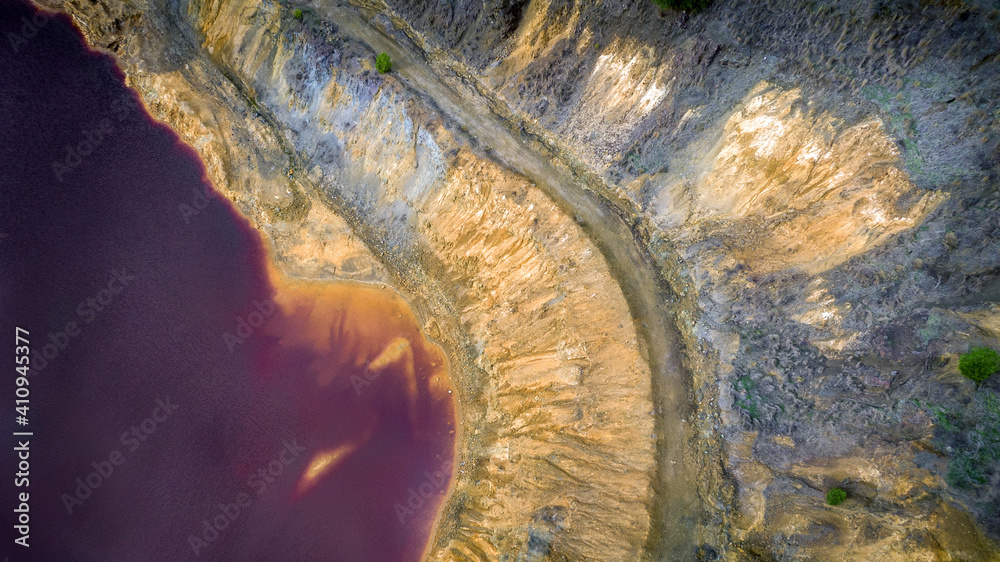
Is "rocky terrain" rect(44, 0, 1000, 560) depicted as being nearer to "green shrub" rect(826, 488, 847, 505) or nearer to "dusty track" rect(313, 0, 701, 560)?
"dusty track" rect(313, 0, 701, 560)

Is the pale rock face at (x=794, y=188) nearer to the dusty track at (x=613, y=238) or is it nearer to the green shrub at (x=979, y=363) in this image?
the dusty track at (x=613, y=238)

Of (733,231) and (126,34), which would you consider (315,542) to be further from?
(126,34)

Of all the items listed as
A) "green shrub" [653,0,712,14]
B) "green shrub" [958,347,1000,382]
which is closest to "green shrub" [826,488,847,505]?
"green shrub" [958,347,1000,382]

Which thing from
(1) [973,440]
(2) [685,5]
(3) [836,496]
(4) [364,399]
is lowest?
(4) [364,399]

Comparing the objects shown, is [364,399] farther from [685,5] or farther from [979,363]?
[979,363]

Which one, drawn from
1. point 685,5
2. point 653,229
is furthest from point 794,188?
point 685,5

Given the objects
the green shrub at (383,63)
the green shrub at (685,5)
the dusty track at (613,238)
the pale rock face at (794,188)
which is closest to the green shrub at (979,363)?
the pale rock face at (794,188)
